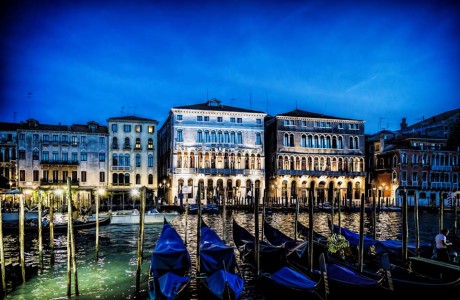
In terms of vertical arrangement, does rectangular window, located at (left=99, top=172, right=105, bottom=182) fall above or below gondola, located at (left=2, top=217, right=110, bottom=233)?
above

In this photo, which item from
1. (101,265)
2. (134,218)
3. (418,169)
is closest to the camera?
(101,265)

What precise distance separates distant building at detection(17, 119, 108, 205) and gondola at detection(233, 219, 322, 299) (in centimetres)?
2360

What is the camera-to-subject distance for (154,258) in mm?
8844

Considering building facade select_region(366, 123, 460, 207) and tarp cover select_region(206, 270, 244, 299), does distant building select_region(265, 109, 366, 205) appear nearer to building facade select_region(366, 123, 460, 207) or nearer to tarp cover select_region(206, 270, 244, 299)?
building facade select_region(366, 123, 460, 207)

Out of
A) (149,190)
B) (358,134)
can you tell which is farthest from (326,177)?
(149,190)

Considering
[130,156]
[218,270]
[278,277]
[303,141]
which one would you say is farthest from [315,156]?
[218,270]

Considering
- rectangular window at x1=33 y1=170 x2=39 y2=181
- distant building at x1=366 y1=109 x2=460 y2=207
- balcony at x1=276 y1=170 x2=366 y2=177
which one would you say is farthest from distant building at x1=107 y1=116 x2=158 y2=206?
distant building at x1=366 y1=109 x2=460 y2=207

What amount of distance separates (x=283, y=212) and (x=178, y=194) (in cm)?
935

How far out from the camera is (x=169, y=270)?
28.9ft

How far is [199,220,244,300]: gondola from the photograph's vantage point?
802 cm

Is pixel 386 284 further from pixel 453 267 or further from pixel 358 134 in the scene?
pixel 358 134

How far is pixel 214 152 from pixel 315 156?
33.5ft

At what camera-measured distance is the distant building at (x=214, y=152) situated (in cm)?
3569

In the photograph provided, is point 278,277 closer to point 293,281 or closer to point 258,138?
point 293,281
